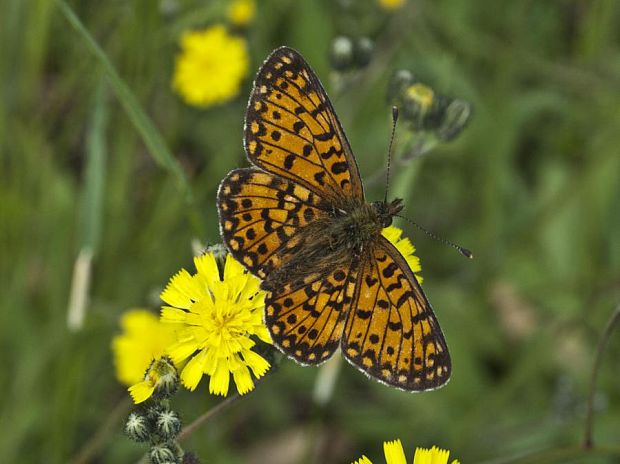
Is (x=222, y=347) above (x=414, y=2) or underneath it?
underneath

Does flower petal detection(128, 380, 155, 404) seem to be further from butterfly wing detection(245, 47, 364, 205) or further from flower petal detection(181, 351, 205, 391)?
butterfly wing detection(245, 47, 364, 205)

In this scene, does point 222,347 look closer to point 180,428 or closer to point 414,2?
point 180,428

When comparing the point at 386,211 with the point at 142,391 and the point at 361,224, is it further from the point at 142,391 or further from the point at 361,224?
the point at 142,391

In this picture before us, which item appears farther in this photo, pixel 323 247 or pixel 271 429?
pixel 271 429

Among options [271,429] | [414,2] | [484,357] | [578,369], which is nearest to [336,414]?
[271,429]

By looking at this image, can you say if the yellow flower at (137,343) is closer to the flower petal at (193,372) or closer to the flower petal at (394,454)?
the flower petal at (193,372)

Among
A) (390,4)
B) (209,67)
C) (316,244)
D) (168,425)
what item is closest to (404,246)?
(316,244)

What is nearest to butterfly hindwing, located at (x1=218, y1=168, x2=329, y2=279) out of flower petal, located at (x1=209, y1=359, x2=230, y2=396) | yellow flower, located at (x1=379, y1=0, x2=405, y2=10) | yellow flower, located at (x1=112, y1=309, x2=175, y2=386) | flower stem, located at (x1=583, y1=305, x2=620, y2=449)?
flower petal, located at (x1=209, y1=359, x2=230, y2=396)
